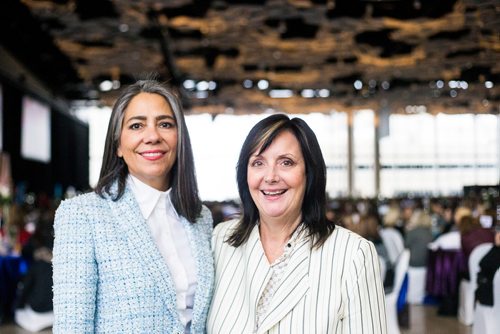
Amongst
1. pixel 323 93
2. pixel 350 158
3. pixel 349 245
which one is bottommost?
pixel 349 245

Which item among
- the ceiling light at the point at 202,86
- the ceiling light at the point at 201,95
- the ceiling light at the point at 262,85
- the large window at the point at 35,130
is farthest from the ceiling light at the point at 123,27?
the ceiling light at the point at 201,95

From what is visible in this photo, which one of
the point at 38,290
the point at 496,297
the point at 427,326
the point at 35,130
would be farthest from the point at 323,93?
the point at 496,297

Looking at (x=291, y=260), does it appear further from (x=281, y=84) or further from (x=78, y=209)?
(x=281, y=84)

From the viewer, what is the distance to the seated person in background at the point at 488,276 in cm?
501

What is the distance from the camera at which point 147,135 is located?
2.08 metres

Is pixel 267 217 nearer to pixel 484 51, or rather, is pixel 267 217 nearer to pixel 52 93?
pixel 484 51

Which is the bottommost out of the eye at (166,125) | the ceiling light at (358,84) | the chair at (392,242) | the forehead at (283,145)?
the chair at (392,242)

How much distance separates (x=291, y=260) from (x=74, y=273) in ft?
2.02

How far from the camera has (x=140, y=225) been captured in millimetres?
2076

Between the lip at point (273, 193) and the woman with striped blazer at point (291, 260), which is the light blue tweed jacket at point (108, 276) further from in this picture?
the lip at point (273, 193)

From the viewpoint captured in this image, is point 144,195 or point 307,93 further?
point 307,93

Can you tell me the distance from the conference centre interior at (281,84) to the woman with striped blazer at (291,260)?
0.25 m

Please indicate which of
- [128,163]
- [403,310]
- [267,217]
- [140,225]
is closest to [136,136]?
[128,163]

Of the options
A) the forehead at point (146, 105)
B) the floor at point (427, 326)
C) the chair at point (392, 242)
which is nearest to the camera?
the forehead at point (146, 105)
